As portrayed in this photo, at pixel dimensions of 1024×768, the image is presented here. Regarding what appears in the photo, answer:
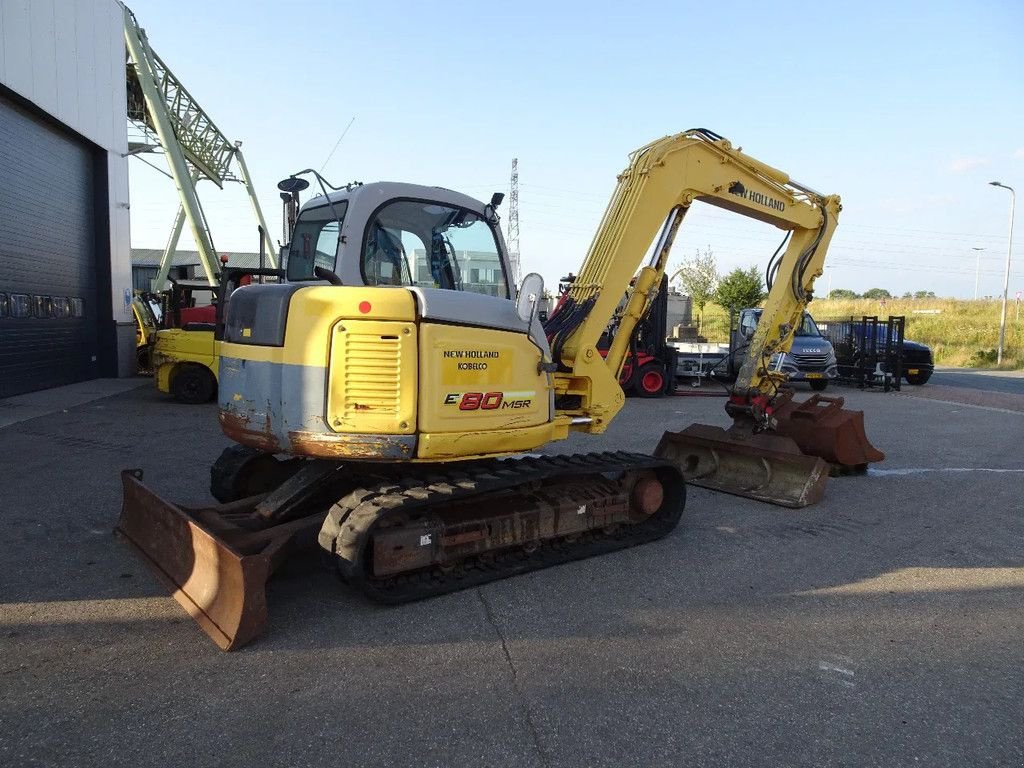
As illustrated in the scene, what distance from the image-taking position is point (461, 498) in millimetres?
4461

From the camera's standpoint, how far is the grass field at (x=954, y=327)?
1240 inches

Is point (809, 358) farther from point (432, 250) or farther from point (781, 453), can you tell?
point (432, 250)

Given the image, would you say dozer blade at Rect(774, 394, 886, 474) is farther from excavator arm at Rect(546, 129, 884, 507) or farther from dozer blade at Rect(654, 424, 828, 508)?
dozer blade at Rect(654, 424, 828, 508)

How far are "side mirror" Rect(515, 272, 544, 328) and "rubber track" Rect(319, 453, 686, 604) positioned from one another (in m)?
1.03

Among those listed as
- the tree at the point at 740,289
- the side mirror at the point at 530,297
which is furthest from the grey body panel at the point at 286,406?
the tree at the point at 740,289

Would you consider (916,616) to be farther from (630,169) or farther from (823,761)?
(630,169)

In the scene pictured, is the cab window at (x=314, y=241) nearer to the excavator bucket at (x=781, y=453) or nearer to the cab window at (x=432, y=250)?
the cab window at (x=432, y=250)

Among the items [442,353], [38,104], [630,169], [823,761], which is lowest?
[823,761]

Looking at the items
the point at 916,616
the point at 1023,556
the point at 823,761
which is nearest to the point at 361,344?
the point at 823,761

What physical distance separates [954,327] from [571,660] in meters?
44.4

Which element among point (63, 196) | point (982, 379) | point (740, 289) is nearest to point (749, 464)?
point (63, 196)

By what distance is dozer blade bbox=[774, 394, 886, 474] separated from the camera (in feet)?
25.3

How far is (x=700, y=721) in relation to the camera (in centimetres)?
311

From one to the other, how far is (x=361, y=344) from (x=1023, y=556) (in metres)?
5.01
